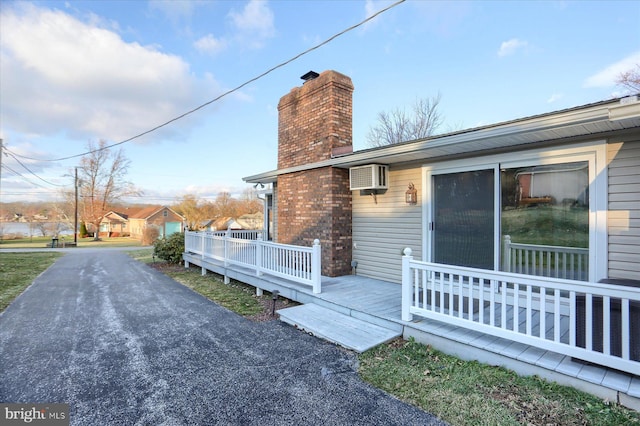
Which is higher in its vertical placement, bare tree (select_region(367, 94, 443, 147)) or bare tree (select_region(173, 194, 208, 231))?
bare tree (select_region(367, 94, 443, 147))

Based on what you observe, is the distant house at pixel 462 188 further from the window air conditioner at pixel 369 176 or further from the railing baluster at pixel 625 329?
the railing baluster at pixel 625 329

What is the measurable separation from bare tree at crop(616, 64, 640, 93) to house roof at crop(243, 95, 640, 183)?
49.0ft

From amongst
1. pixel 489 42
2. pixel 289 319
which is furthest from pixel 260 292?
pixel 489 42

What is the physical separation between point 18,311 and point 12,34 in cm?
873

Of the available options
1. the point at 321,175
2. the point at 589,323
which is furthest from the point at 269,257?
the point at 589,323

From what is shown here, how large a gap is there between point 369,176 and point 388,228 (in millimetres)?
1141

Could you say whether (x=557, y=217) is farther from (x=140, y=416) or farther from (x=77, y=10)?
(x=77, y=10)

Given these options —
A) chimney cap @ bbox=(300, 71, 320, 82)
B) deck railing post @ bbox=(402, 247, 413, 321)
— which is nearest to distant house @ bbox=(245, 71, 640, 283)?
chimney cap @ bbox=(300, 71, 320, 82)

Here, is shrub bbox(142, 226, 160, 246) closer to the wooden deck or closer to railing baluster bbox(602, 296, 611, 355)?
the wooden deck

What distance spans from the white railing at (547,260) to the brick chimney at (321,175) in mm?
3206

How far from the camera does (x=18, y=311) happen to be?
5.51 m

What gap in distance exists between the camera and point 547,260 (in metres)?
4.25

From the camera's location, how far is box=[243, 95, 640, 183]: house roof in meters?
2.99

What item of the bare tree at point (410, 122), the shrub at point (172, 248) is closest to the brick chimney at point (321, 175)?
the shrub at point (172, 248)
